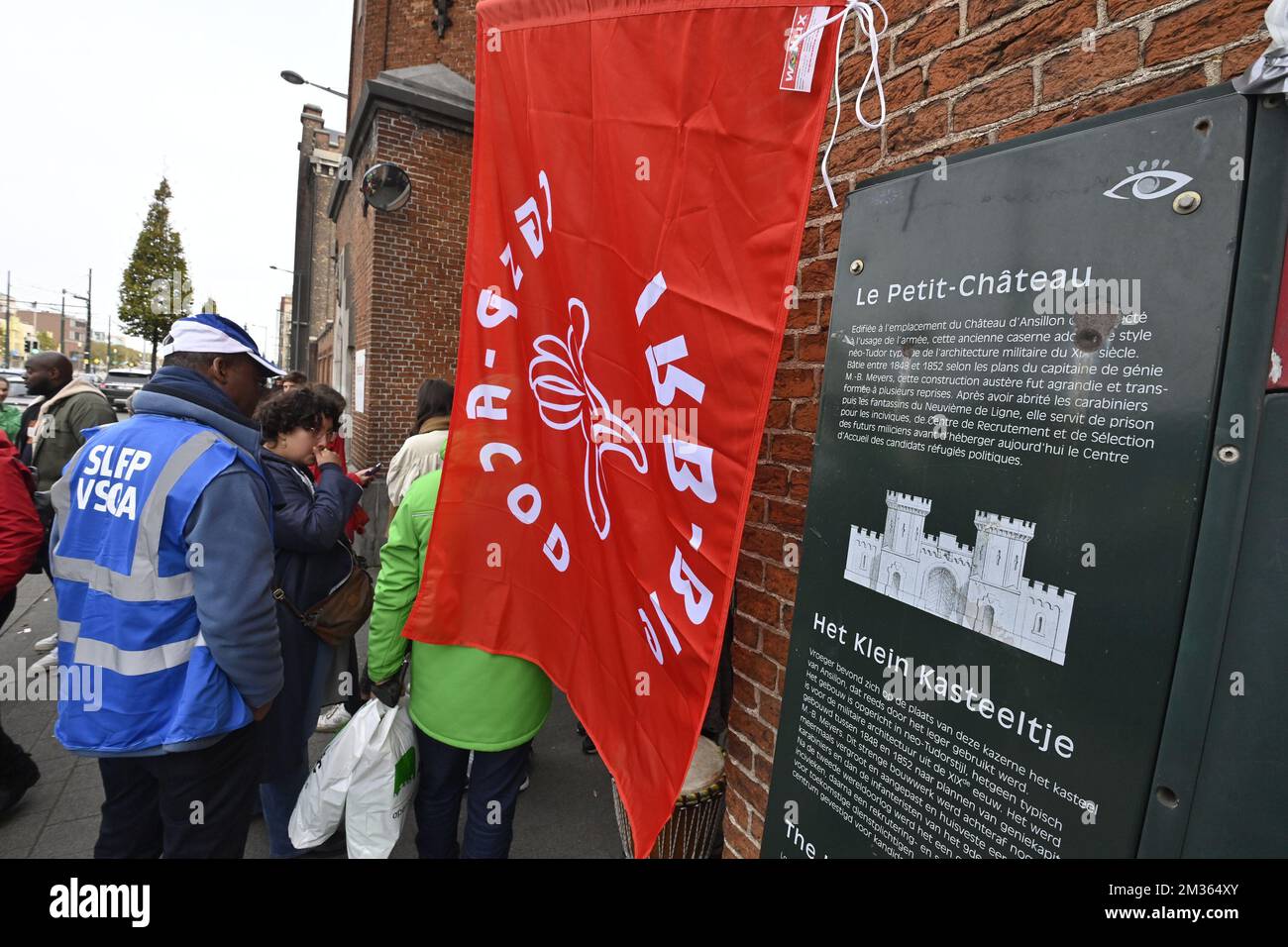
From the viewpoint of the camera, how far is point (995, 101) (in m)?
1.32

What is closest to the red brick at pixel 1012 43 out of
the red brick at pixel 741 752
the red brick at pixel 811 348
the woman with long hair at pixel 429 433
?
the red brick at pixel 811 348

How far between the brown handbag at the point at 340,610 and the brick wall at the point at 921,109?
1932 mm

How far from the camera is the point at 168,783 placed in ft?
6.95

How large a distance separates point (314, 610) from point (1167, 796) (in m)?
3.02

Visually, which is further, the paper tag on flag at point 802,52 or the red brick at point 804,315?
the red brick at point 804,315

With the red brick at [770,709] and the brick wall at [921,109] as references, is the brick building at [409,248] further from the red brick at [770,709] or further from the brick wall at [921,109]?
the red brick at [770,709]

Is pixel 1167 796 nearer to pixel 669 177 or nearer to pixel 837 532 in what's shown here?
pixel 837 532

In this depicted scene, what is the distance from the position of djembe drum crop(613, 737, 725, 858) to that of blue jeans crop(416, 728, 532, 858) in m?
0.56

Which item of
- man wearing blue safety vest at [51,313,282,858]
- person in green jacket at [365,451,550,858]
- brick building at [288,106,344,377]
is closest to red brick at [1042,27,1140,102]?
person in green jacket at [365,451,550,858]

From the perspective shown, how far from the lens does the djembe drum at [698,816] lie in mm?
2391

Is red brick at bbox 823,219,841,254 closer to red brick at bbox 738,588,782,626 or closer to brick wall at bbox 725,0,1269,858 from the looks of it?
brick wall at bbox 725,0,1269,858

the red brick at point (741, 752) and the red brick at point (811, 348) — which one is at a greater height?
the red brick at point (811, 348)

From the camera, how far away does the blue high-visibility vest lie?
2.01 metres
